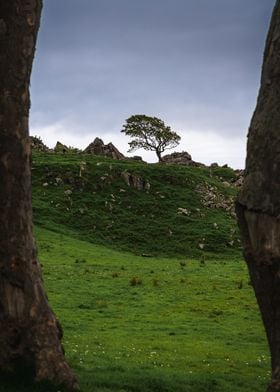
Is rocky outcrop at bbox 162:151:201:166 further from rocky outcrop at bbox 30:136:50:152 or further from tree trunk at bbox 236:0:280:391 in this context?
tree trunk at bbox 236:0:280:391

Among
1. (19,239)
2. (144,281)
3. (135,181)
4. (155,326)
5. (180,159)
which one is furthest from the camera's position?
(180,159)

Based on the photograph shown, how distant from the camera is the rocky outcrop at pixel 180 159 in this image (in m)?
93.8

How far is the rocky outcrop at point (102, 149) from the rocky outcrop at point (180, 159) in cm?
963

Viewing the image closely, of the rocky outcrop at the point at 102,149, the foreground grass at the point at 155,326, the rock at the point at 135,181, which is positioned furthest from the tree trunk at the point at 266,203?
the rocky outcrop at the point at 102,149

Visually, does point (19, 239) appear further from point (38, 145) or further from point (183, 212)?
point (38, 145)

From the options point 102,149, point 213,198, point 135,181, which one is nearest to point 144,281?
Answer: point 135,181

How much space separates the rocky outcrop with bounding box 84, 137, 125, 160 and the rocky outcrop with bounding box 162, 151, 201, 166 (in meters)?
9.63

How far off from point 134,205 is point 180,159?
35148 mm

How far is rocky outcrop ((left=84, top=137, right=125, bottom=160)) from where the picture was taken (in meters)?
85.8

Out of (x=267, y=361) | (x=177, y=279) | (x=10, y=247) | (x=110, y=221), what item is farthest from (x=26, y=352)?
(x=110, y=221)

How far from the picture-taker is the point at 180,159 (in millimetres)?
96125

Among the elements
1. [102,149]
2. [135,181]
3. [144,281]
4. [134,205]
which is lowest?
[144,281]

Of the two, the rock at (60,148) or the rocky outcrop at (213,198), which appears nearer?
the rocky outcrop at (213,198)

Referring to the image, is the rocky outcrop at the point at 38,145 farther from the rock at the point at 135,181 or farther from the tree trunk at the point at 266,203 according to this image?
the tree trunk at the point at 266,203
